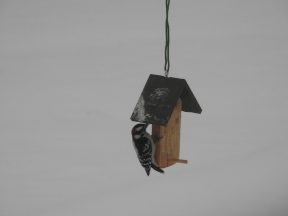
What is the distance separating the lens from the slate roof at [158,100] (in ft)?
8.98

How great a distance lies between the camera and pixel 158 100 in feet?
9.28

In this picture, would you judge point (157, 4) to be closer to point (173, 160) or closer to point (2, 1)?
point (2, 1)

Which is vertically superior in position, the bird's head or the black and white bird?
the bird's head

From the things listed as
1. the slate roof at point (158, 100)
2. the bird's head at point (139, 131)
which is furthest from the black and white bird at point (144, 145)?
the slate roof at point (158, 100)

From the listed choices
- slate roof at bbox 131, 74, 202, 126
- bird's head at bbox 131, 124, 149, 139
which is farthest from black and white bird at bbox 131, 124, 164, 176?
slate roof at bbox 131, 74, 202, 126

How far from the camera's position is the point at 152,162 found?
Result: 312 cm

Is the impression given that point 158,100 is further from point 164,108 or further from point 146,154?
point 146,154

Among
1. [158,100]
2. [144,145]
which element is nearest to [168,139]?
[144,145]

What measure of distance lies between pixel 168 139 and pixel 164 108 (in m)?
0.38

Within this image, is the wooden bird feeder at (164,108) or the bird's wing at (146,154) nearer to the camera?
the wooden bird feeder at (164,108)

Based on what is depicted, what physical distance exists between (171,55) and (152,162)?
317cm

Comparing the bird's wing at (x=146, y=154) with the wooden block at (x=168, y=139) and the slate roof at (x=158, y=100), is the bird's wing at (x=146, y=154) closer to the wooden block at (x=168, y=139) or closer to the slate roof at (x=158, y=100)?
the wooden block at (x=168, y=139)

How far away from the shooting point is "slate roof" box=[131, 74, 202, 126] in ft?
8.98

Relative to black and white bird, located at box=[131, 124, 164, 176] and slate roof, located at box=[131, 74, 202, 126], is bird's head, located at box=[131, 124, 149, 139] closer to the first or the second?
black and white bird, located at box=[131, 124, 164, 176]
